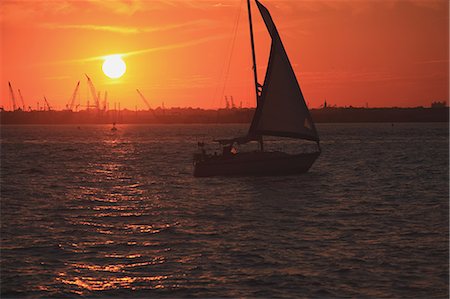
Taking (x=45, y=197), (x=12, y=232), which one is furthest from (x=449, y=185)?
(x=12, y=232)

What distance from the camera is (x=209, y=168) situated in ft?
180

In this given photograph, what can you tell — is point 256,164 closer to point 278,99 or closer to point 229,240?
point 278,99

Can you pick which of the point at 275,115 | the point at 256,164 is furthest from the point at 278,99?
the point at 256,164

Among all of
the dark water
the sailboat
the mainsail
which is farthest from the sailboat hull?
the mainsail

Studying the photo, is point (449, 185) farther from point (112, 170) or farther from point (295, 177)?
point (112, 170)

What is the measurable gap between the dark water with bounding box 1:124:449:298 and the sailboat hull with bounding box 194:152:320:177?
939mm

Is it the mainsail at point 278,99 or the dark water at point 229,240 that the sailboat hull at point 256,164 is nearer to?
the dark water at point 229,240

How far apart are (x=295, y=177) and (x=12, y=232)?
2912 centimetres

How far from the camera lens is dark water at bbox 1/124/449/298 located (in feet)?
71.6

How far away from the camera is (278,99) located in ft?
→ 176

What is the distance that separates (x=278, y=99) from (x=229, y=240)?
2652cm

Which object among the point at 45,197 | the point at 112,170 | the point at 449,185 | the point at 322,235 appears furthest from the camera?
the point at 112,170

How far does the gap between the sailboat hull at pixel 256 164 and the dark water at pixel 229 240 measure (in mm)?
939

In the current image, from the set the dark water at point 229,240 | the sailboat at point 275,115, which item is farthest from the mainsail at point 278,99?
the dark water at point 229,240
